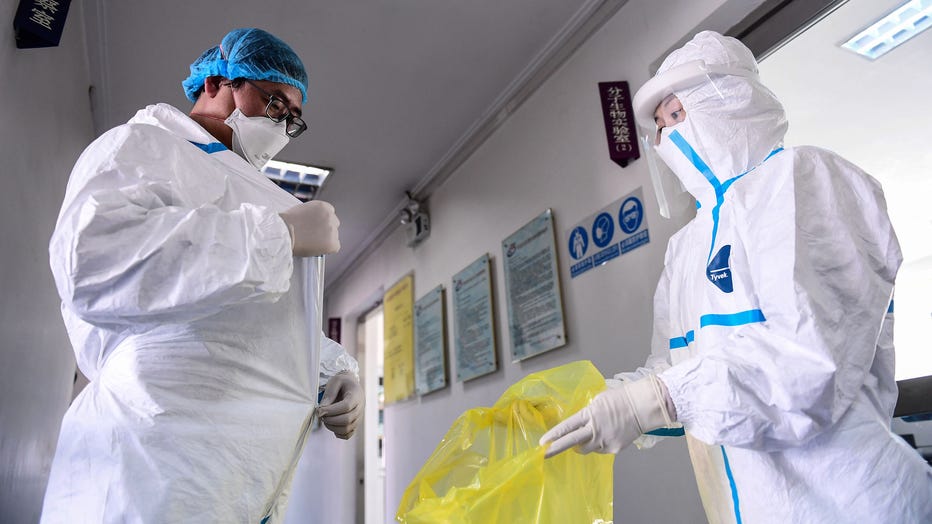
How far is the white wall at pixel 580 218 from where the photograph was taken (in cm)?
158

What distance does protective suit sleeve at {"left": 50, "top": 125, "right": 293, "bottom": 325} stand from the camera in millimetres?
650

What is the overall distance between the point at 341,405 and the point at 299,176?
7.40ft

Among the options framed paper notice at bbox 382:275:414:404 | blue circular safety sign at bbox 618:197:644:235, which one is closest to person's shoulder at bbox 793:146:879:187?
blue circular safety sign at bbox 618:197:644:235

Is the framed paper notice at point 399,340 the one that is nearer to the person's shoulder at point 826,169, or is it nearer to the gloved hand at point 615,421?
the gloved hand at point 615,421

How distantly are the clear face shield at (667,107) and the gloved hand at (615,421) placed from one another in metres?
0.53

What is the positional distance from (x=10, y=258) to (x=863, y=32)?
202 cm

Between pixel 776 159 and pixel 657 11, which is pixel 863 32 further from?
pixel 776 159

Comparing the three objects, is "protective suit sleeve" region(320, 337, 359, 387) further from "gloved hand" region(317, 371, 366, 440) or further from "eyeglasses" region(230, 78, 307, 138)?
"eyeglasses" region(230, 78, 307, 138)

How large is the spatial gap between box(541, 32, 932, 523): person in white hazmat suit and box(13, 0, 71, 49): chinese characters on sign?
109cm

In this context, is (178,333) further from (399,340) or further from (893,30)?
(399,340)

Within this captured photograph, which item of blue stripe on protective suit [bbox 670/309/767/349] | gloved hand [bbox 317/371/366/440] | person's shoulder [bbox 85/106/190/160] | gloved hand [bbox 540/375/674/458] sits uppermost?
person's shoulder [bbox 85/106/190/160]

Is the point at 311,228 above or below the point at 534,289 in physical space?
below

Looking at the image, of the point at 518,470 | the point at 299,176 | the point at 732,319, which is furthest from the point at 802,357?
the point at 299,176

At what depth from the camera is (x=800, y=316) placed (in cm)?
73
